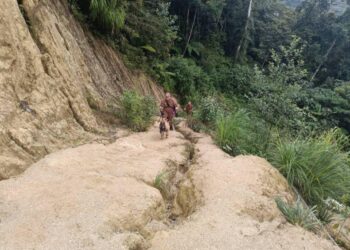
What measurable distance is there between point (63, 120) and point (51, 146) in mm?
959

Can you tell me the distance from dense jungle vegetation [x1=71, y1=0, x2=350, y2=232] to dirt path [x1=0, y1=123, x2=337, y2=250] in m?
1.28

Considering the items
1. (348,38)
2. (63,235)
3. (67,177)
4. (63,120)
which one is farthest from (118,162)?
(348,38)

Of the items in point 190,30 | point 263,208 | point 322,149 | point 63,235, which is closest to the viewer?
point 63,235

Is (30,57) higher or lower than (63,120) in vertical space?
higher

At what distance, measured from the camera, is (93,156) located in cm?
571

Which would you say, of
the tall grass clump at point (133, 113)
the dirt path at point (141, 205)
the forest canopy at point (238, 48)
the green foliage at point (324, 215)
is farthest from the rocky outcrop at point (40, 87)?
the green foliage at point (324, 215)

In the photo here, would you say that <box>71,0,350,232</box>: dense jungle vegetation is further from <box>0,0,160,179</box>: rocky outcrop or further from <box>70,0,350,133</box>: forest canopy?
<box>0,0,160,179</box>: rocky outcrop

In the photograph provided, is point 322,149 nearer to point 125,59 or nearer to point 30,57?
point 30,57

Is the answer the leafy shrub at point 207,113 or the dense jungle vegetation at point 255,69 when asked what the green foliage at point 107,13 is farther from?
the leafy shrub at point 207,113

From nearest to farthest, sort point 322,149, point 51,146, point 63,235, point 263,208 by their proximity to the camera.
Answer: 1. point 63,235
2. point 263,208
3. point 51,146
4. point 322,149

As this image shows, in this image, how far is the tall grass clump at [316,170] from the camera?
227 inches

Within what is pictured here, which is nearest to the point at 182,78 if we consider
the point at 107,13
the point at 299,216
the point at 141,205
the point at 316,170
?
the point at 107,13

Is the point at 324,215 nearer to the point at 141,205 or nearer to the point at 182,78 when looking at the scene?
the point at 141,205

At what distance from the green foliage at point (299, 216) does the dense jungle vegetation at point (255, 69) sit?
3.87ft
